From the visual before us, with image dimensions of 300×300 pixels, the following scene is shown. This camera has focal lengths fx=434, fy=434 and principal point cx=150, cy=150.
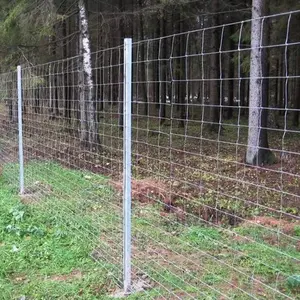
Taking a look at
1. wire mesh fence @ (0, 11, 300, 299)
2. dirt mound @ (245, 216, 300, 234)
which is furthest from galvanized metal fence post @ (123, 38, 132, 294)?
dirt mound @ (245, 216, 300, 234)

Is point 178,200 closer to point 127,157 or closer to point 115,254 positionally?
point 115,254

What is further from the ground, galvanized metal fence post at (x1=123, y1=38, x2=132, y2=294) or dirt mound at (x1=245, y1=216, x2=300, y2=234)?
galvanized metal fence post at (x1=123, y1=38, x2=132, y2=294)

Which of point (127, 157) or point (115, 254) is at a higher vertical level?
point (127, 157)

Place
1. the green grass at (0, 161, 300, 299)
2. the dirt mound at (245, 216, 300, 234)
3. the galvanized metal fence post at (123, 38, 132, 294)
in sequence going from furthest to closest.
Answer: the dirt mound at (245, 216, 300, 234)
the green grass at (0, 161, 300, 299)
the galvanized metal fence post at (123, 38, 132, 294)

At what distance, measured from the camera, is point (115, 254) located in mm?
4254

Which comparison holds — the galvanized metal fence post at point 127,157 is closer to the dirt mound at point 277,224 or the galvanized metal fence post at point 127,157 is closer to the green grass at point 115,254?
the green grass at point 115,254

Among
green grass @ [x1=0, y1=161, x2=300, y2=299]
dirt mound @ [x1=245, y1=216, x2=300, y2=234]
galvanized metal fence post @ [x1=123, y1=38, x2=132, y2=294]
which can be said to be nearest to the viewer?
galvanized metal fence post @ [x1=123, y1=38, x2=132, y2=294]

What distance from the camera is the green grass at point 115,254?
3609 millimetres

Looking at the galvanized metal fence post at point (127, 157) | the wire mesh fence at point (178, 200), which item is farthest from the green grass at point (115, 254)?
the galvanized metal fence post at point (127, 157)

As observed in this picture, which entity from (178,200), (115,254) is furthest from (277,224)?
(115,254)

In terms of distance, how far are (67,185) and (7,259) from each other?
2.87 m

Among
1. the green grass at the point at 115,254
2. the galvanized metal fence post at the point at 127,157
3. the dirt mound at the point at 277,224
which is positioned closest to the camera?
the galvanized metal fence post at the point at 127,157

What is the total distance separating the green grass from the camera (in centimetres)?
361

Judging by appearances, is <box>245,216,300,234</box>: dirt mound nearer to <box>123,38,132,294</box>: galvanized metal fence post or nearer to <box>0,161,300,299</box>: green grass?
<box>0,161,300,299</box>: green grass
